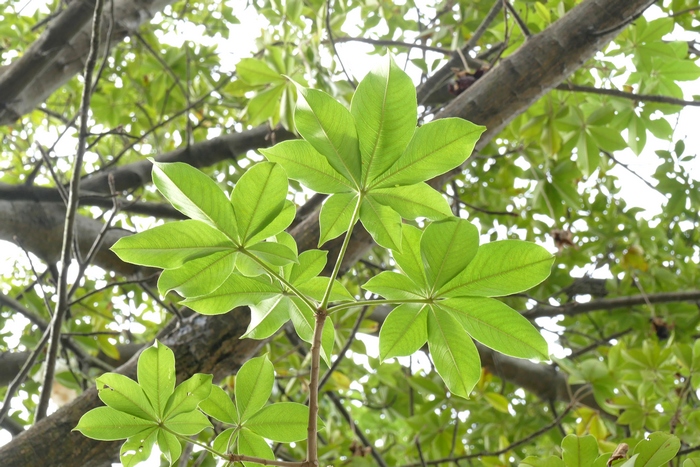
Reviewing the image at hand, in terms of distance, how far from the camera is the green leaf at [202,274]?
0.60m

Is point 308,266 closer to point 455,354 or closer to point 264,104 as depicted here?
point 455,354

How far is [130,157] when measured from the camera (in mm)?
2990

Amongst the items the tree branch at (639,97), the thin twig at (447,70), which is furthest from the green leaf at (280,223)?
the thin twig at (447,70)

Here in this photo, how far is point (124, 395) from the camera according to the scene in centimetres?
66

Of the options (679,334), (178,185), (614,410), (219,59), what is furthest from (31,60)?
(679,334)

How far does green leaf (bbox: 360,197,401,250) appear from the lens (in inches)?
24.1

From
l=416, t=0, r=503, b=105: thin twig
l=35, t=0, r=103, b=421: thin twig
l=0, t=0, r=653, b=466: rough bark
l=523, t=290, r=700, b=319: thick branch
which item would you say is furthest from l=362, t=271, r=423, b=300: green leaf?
l=523, t=290, r=700, b=319: thick branch

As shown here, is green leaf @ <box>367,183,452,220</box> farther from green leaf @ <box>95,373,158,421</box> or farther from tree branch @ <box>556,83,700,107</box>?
tree branch @ <box>556,83,700,107</box>

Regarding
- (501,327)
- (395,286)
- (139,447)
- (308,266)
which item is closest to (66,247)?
(139,447)

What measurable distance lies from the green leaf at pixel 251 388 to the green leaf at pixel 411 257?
8.7 inches

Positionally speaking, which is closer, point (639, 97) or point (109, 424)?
point (109, 424)

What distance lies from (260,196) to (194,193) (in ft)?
0.22

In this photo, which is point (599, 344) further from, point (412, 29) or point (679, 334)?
point (412, 29)

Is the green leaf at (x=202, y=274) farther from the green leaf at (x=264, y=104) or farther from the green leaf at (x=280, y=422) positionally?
the green leaf at (x=264, y=104)
